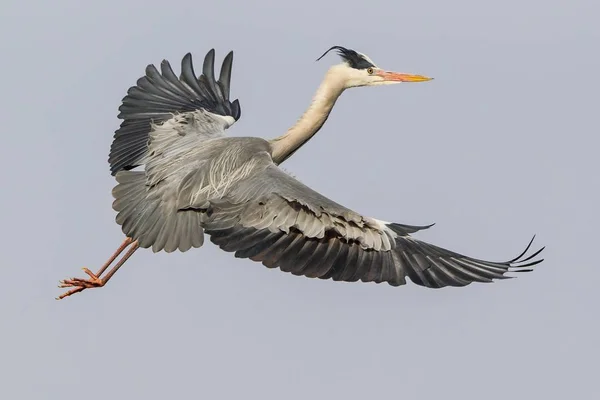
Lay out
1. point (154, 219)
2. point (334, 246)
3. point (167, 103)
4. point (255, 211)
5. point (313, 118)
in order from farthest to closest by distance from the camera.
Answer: point (167, 103) → point (313, 118) → point (154, 219) → point (255, 211) → point (334, 246)

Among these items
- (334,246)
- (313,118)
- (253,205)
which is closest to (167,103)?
(313,118)

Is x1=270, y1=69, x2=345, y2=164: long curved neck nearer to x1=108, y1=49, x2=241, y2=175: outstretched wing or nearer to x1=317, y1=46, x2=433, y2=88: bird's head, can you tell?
x1=317, y1=46, x2=433, y2=88: bird's head

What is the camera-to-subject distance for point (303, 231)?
1183 centimetres

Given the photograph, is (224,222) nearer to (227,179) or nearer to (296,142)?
(227,179)

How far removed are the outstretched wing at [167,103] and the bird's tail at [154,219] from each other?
155 cm

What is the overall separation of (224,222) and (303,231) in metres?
0.80

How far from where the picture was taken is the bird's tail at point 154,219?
492 inches

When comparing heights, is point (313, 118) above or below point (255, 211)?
above

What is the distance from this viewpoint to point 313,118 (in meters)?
14.6

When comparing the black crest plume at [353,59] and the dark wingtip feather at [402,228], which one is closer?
the dark wingtip feather at [402,228]

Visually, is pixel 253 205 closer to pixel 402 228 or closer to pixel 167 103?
pixel 402 228

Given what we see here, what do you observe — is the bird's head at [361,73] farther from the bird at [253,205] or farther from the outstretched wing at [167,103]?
the outstretched wing at [167,103]

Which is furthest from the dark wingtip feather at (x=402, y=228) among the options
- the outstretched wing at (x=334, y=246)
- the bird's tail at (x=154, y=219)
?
the bird's tail at (x=154, y=219)

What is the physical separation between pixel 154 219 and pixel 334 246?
2048mm
